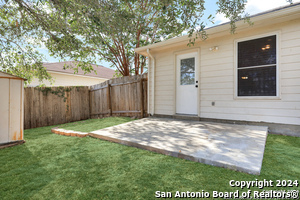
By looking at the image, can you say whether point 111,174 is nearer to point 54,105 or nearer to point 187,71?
point 187,71

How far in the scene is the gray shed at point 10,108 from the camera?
2648 millimetres

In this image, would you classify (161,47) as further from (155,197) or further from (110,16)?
(155,197)

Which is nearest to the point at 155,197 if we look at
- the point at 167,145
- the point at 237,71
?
the point at 167,145

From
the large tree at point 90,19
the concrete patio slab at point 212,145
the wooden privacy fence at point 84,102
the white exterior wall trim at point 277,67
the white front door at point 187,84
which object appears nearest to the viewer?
the concrete patio slab at point 212,145

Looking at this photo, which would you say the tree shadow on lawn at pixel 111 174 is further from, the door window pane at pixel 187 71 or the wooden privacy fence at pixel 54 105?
the wooden privacy fence at pixel 54 105

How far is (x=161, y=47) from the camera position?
4.93m

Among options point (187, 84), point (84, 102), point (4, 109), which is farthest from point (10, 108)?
point (84, 102)

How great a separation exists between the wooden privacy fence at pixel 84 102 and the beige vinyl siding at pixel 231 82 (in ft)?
3.23

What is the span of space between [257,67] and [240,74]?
37cm

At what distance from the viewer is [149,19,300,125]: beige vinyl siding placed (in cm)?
310

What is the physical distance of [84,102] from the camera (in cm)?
726

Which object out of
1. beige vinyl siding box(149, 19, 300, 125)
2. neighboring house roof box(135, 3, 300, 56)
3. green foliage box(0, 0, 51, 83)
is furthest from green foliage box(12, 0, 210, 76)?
beige vinyl siding box(149, 19, 300, 125)

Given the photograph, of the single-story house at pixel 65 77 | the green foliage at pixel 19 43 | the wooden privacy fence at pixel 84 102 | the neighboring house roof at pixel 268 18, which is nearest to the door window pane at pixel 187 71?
the neighboring house roof at pixel 268 18

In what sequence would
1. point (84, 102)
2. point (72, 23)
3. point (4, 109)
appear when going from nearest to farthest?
point (4, 109) < point (72, 23) < point (84, 102)
